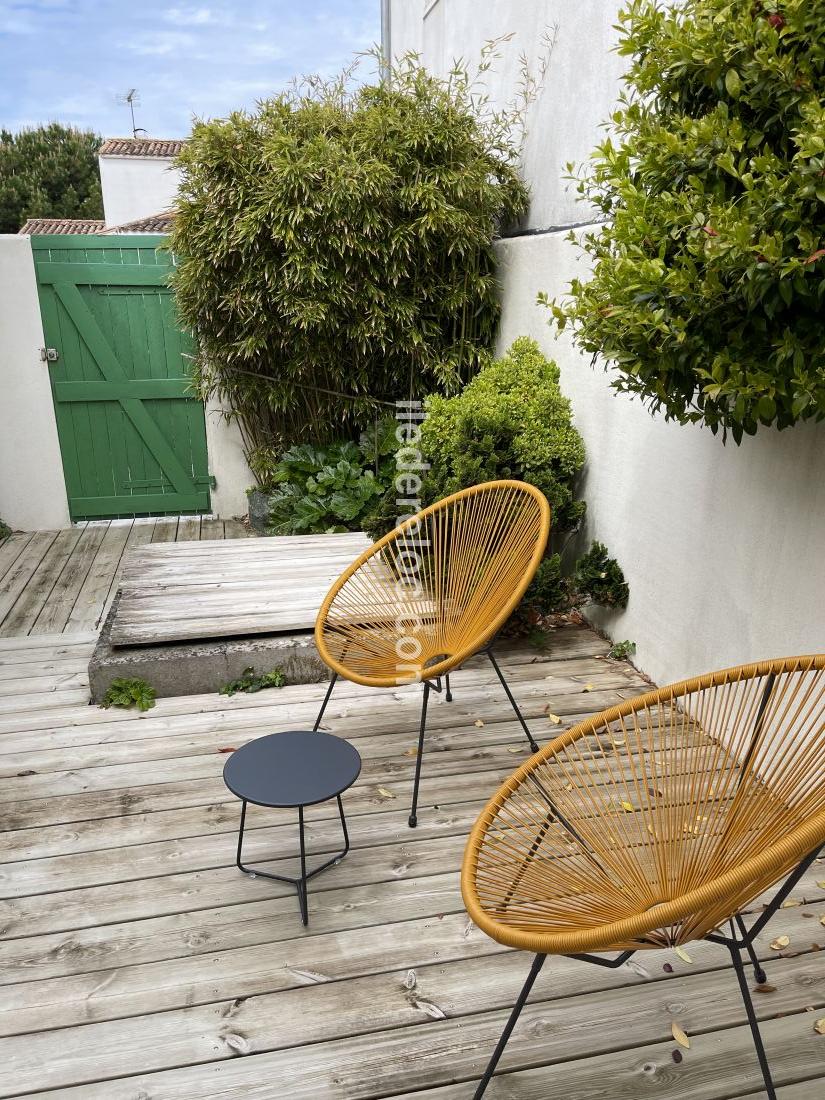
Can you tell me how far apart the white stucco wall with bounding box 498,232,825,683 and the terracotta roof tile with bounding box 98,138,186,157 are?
14971 millimetres

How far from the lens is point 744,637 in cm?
253

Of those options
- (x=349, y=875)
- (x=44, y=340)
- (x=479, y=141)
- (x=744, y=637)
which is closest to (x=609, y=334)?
(x=744, y=637)

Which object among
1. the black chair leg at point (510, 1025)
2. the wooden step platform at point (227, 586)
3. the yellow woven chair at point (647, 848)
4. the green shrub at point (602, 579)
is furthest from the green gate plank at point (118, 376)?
the black chair leg at point (510, 1025)

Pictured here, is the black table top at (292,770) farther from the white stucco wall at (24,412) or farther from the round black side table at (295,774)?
the white stucco wall at (24,412)

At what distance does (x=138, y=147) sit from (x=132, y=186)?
76 cm

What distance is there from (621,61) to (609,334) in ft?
5.81

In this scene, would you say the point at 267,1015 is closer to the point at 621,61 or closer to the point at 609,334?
the point at 609,334

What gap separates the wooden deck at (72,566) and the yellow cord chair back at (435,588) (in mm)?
1779

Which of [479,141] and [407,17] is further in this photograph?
[407,17]

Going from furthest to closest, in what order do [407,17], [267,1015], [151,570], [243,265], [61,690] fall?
1. [407,17]
2. [243,265]
3. [151,570]
4. [61,690]
5. [267,1015]

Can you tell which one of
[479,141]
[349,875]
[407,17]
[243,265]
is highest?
[407,17]

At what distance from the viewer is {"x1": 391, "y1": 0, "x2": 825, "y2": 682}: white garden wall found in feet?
7.57

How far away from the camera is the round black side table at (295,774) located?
187 centimetres

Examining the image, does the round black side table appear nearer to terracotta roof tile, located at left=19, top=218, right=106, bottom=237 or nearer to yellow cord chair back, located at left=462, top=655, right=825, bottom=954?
yellow cord chair back, located at left=462, top=655, right=825, bottom=954
